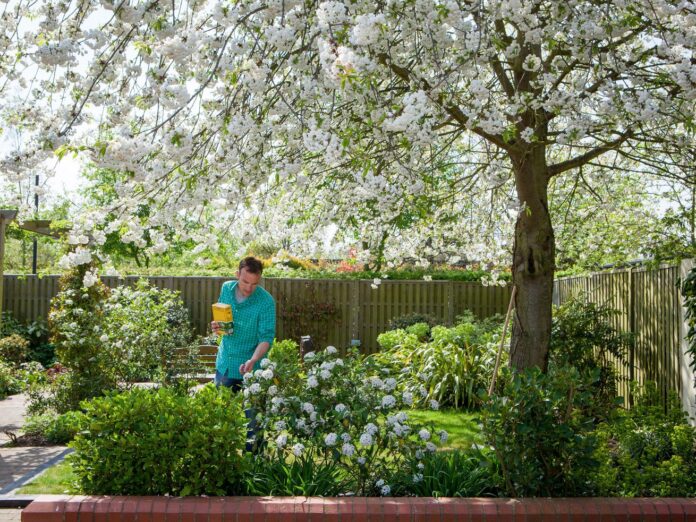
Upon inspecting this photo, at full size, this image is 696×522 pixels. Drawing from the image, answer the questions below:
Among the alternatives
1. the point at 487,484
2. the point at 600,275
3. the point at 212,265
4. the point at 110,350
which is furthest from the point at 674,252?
the point at 212,265

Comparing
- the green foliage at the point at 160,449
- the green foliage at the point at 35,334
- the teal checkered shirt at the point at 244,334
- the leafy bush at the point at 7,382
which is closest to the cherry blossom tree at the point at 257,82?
the teal checkered shirt at the point at 244,334

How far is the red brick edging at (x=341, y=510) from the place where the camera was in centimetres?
365

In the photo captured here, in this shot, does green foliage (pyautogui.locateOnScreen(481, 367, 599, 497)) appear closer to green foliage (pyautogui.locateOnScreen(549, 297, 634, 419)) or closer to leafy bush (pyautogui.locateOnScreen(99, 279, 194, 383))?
green foliage (pyautogui.locateOnScreen(549, 297, 634, 419))

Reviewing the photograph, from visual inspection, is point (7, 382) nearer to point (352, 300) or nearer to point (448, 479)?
point (352, 300)

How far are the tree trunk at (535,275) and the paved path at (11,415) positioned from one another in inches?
189

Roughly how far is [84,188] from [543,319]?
26758 millimetres

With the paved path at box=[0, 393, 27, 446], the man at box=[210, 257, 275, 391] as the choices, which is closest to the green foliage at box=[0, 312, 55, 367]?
the paved path at box=[0, 393, 27, 446]

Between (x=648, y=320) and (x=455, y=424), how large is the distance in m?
2.21

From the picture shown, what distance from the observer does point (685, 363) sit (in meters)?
6.07

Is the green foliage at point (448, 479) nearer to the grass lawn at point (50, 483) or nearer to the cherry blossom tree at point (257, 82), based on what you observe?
the cherry blossom tree at point (257, 82)

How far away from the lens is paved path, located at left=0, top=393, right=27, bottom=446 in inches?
292

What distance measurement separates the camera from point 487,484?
4051 millimetres

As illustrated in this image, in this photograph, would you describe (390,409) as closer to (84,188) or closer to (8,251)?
(84,188)

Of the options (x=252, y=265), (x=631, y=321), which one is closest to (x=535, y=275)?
(x=631, y=321)
